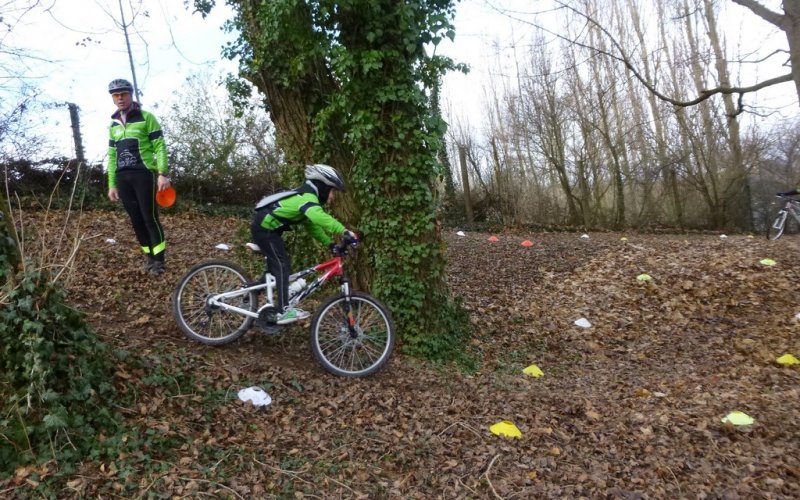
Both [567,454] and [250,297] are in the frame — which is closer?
[567,454]

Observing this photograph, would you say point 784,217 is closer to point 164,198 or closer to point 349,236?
point 349,236

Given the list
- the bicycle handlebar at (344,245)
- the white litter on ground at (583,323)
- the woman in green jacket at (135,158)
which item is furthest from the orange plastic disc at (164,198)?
the white litter on ground at (583,323)

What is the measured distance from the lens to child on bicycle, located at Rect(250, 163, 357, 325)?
14.9 feet

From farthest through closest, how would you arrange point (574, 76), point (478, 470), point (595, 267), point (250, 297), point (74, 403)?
point (574, 76) → point (595, 267) → point (250, 297) → point (478, 470) → point (74, 403)

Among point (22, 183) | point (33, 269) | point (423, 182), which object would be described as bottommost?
point (33, 269)

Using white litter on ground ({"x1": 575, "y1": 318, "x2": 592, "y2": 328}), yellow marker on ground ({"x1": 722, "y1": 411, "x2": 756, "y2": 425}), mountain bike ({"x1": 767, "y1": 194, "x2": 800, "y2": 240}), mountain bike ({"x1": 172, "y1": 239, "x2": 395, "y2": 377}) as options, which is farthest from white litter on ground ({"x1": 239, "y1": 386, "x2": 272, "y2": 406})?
mountain bike ({"x1": 767, "y1": 194, "x2": 800, "y2": 240})

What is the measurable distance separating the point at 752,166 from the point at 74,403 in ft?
59.6

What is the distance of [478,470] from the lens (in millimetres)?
3670

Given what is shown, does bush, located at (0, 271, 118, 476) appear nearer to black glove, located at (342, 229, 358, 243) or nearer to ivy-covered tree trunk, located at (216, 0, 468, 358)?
black glove, located at (342, 229, 358, 243)

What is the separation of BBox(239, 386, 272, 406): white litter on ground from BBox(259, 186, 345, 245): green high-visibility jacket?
4.29 feet

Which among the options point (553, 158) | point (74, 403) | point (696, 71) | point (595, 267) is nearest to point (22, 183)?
point (74, 403)

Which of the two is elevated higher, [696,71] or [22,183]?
[696,71]

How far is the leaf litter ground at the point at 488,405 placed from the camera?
3.41 m

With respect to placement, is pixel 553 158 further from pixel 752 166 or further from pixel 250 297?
pixel 250 297
